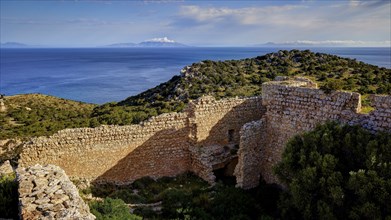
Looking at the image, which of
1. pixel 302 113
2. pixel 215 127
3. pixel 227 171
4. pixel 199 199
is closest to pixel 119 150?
pixel 199 199

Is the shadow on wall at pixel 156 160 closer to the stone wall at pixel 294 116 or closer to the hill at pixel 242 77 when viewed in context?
the stone wall at pixel 294 116

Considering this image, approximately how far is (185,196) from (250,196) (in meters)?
2.25

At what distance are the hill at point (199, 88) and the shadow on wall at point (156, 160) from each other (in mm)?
10253

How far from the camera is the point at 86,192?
11766 mm

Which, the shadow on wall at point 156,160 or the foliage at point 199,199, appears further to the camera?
the shadow on wall at point 156,160

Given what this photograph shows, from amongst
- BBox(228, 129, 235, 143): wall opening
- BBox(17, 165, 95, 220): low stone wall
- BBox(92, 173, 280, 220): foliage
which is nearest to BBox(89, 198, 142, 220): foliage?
BBox(92, 173, 280, 220): foliage

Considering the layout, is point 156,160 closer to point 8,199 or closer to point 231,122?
point 231,122

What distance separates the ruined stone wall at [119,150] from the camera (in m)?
12.3

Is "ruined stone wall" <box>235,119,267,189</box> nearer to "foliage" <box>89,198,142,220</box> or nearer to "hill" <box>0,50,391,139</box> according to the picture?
"foliage" <box>89,198,142,220</box>

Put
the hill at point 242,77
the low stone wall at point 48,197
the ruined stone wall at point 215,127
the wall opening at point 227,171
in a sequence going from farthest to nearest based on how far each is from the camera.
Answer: the hill at point 242,77 < the wall opening at point 227,171 < the ruined stone wall at point 215,127 < the low stone wall at point 48,197

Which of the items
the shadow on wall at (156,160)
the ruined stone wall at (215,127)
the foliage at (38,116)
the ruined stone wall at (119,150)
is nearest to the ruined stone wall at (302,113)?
the ruined stone wall at (215,127)

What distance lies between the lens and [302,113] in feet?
Answer: 37.8

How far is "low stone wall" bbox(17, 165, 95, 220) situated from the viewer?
19.9ft

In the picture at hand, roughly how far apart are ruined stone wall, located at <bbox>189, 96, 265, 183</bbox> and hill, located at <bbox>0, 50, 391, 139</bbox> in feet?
35.4
